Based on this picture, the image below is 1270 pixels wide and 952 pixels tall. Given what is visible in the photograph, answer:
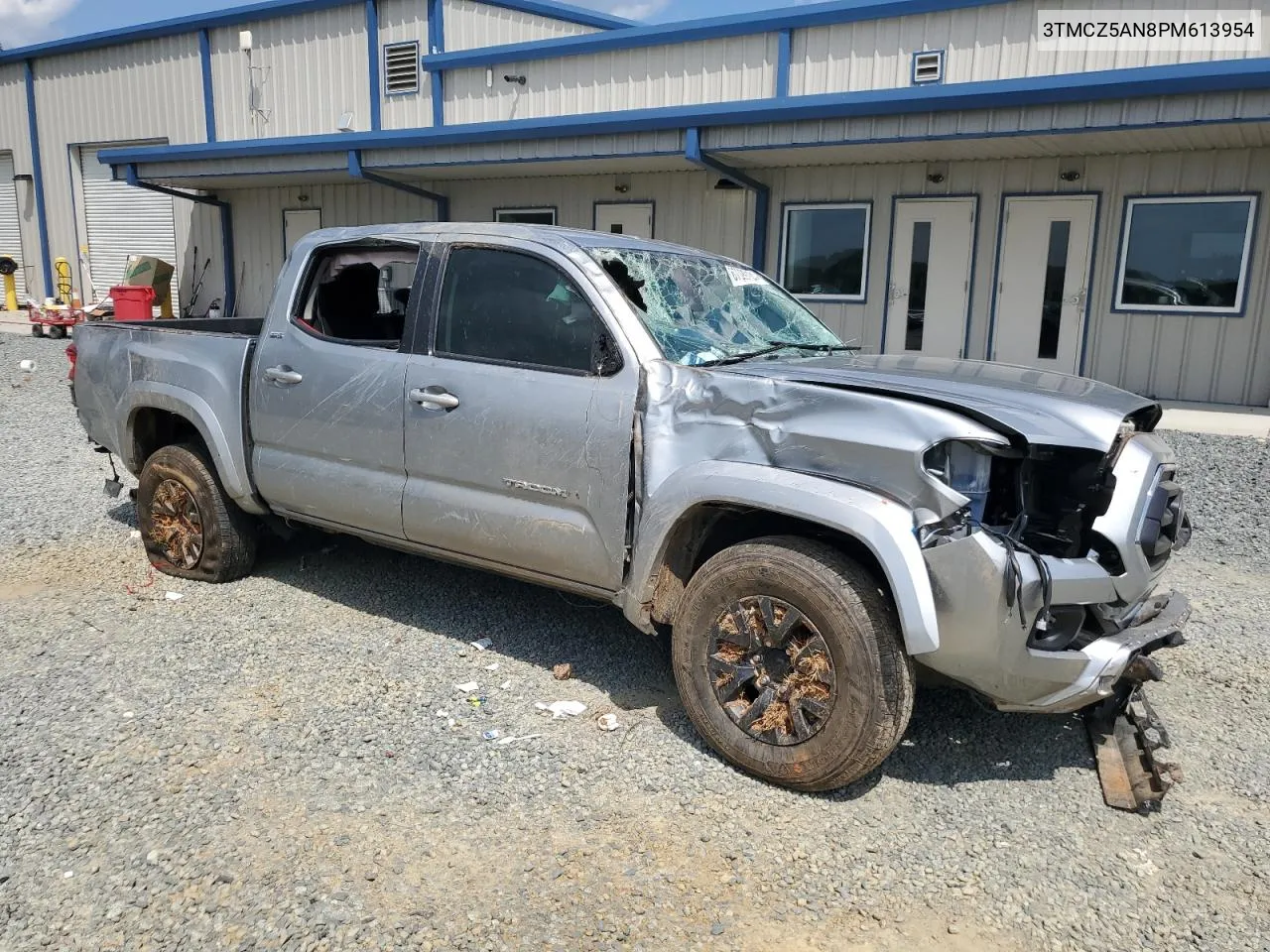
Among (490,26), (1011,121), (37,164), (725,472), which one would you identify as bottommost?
(725,472)

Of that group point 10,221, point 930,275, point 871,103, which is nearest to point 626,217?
point 930,275

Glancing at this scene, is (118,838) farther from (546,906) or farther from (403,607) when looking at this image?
(403,607)

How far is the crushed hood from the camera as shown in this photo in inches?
121

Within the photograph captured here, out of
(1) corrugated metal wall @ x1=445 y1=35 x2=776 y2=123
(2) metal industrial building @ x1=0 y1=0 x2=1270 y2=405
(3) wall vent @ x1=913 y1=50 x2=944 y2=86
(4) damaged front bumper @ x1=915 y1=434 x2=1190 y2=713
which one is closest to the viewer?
(4) damaged front bumper @ x1=915 y1=434 x2=1190 y2=713

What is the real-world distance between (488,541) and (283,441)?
1370 mm

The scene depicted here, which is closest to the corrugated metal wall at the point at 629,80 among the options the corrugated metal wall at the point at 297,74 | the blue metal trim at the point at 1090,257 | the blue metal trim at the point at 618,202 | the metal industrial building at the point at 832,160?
the metal industrial building at the point at 832,160

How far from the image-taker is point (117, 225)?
2167 centimetres

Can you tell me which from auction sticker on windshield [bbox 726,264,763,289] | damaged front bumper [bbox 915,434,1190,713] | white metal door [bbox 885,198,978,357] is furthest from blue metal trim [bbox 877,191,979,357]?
damaged front bumper [bbox 915,434,1190,713]

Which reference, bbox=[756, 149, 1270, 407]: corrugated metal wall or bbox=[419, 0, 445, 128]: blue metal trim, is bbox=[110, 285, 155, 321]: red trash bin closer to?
bbox=[419, 0, 445, 128]: blue metal trim

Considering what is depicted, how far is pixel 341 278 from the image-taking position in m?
5.00

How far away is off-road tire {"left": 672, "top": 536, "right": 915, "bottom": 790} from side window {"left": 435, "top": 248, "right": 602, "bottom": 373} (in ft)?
3.44

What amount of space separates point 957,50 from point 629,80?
5.20 meters

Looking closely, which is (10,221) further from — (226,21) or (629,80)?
(629,80)

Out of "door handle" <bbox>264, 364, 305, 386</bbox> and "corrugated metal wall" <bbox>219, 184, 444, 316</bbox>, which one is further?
"corrugated metal wall" <bbox>219, 184, 444, 316</bbox>
